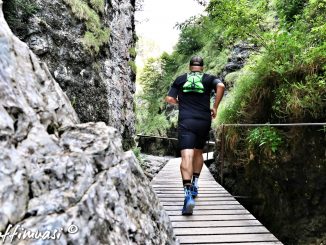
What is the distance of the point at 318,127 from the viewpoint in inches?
197

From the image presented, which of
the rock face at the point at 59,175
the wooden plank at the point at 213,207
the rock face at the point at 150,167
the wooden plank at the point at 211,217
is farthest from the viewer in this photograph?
the rock face at the point at 150,167

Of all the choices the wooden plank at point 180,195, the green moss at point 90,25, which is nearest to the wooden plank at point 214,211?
the wooden plank at point 180,195

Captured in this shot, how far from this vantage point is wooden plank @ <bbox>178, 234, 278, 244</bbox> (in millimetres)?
3842

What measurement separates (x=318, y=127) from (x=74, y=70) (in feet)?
12.5

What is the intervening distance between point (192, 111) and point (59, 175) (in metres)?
2.91

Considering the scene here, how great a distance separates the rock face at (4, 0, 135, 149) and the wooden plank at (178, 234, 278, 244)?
2518 mm

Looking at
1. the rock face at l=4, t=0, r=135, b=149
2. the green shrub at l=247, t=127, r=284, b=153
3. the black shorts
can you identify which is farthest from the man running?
the rock face at l=4, t=0, r=135, b=149

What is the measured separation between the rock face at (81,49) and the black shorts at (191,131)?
162cm

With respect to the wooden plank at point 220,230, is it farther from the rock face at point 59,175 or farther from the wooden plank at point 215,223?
the rock face at point 59,175

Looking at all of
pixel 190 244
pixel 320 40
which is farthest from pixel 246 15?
pixel 190 244

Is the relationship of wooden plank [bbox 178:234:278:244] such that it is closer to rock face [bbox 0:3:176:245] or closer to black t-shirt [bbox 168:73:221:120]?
rock face [bbox 0:3:176:245]

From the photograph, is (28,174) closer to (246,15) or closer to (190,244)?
(190,244)

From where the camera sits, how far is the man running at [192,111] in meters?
4.70

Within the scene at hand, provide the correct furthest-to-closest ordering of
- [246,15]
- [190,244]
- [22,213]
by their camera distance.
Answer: [246,15] < [190,244] < [22,213]
